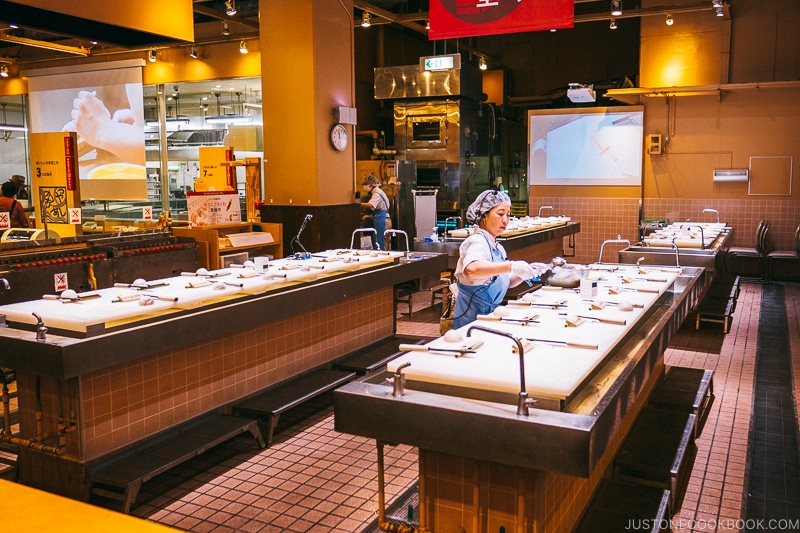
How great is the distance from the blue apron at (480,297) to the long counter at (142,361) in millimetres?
1215

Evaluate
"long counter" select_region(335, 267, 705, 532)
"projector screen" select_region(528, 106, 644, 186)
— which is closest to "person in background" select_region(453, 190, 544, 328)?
"long counter" select_region(335, 267, 705, 532)

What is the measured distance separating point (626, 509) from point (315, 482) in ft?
5.69

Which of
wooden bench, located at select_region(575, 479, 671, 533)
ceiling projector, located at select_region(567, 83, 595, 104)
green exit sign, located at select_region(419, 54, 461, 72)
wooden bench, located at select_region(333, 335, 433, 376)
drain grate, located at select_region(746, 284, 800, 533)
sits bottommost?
drain grate, located at select_region(746, 284, 800, 533)

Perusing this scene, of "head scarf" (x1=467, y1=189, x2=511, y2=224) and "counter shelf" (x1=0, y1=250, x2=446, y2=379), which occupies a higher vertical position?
"head scarf" (x1=467, y1=189, x2=511, y2=224)

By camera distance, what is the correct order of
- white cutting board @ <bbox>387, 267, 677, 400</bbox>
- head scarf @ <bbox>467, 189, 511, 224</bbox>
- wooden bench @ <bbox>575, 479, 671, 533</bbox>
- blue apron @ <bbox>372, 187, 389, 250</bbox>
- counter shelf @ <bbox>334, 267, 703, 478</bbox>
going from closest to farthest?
1. counter shelf @ <bbox>334, 267, 703, 478</bbox>
2. white cutting board @ <bbox>387, 267, 677, 400</bbox>
3. wooden bench @ <bbox>575, 479, 671, 533</bbox>
4. head scarf @ <bbox>467, 189, 511, 224</bbox>
5. blue apron @ <bbox>372, 187, 389, 250</bbox>

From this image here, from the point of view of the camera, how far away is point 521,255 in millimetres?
10391

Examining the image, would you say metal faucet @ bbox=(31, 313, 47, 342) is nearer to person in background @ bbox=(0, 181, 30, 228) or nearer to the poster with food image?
the poster with food image

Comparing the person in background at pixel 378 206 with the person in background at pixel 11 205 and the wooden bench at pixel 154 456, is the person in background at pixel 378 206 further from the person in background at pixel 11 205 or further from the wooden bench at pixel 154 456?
the wooden bench at pixel 154 456

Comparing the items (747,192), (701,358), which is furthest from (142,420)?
(747,192)

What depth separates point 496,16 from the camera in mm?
5750

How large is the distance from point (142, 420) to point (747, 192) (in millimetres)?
11400

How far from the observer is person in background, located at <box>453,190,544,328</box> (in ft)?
13.0

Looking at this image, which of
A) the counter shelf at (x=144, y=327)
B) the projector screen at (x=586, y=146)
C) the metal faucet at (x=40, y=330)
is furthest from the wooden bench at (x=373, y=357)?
the projector screen at (x=586, y=146)

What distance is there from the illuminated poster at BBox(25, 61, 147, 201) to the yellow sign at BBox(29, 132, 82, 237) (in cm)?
587
